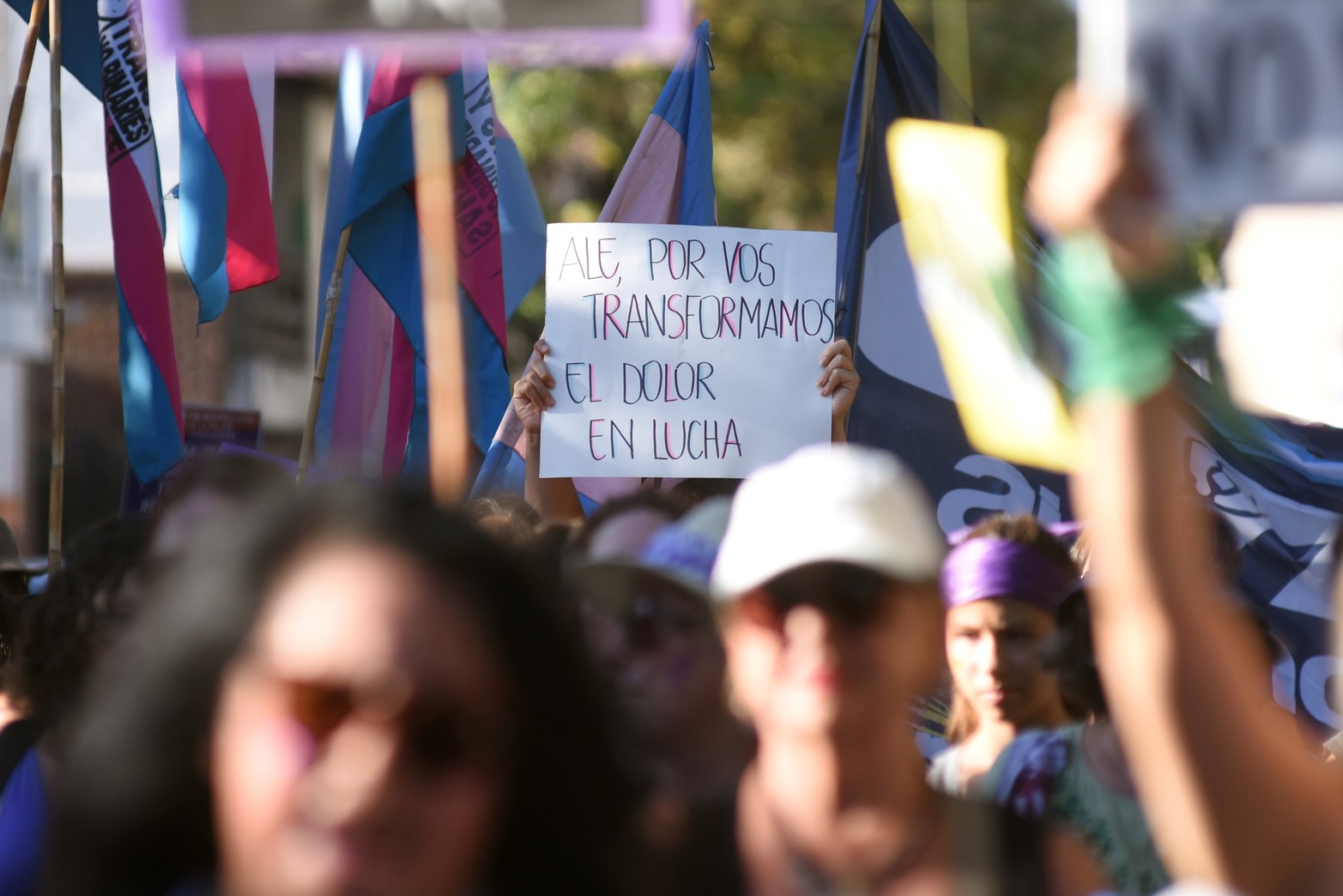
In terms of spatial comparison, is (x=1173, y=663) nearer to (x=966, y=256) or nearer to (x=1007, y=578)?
(x=1007, y=578)

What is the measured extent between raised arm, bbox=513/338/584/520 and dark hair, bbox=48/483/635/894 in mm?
3001

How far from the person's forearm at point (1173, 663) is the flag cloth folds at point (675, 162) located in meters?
4.21

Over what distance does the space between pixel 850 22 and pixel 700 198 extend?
981 centimetres

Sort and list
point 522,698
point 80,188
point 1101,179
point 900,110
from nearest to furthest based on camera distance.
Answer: point 1101,179 → point 522,698 → point 900,110 → point 80,188

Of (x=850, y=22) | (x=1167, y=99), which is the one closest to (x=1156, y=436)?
(x=1167, y=99)

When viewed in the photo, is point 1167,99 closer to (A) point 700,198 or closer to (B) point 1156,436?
(B) point 1156,436

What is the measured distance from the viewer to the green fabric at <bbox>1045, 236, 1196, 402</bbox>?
3.69ft

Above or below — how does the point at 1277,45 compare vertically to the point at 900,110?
above

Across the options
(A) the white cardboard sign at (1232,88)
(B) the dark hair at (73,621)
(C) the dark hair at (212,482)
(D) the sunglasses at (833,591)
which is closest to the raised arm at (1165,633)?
(A) the white cardboard sign at (1232,88)

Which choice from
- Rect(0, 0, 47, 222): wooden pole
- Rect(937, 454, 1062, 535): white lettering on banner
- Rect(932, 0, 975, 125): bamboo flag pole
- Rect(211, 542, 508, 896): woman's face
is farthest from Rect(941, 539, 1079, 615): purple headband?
Rect(932, 0, 975, 125): bamboo flag pole

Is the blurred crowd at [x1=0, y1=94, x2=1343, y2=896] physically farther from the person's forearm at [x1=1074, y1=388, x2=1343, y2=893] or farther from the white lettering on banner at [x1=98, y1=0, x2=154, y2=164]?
the white lettering on banner at [x1=98, y1=0, x2=154, y2=164]

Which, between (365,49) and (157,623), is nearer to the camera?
(157,623)

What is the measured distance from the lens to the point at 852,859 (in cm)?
176

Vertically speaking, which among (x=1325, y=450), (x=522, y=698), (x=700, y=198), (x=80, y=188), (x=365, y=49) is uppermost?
(x=365, y=49)
